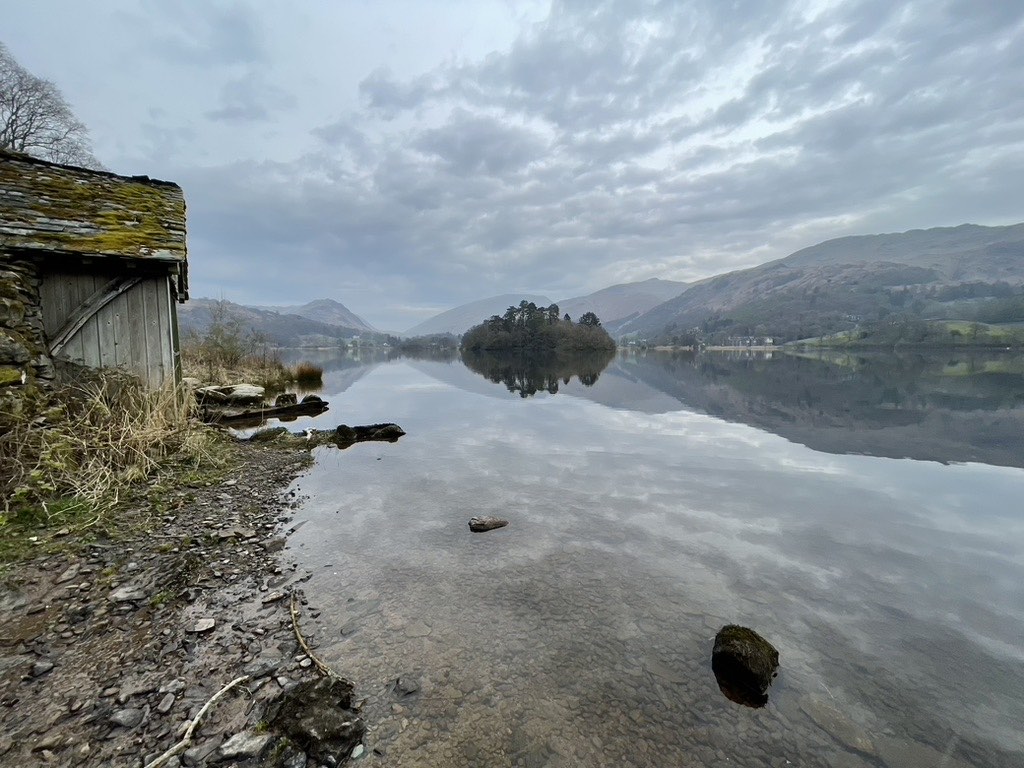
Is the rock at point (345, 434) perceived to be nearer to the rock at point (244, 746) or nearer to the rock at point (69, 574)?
the rock at point (69, 574)

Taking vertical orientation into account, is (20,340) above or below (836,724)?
above

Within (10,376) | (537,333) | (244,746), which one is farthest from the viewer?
(537,333)

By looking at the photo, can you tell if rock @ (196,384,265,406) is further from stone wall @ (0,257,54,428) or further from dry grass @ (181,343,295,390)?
stone wall @ (0,257,54,428)

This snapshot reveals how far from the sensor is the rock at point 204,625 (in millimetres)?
4457

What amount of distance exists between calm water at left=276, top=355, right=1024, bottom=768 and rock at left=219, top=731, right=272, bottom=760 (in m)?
0.81

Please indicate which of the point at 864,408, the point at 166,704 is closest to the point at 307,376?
the point at 166,704

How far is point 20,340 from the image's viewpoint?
7398mm

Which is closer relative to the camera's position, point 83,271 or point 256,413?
point 83,271

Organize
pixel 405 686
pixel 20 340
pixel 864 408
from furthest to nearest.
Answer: pixel 864 408 < pixel 20 340 < pixel 405 686

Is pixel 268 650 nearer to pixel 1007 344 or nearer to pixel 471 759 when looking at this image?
pixel 471 759

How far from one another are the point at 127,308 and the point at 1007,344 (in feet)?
538

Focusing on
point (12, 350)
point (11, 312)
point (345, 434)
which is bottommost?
point (345, 434)

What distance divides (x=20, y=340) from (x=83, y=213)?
12.6 ft

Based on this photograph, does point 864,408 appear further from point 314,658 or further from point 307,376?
point 307,376
